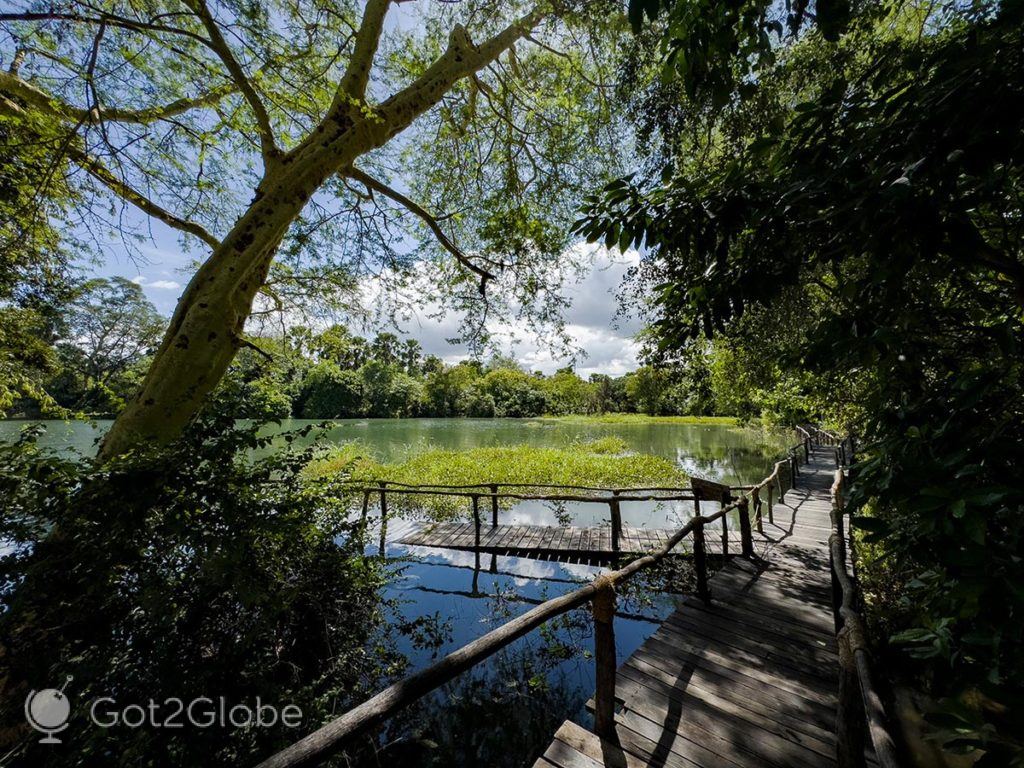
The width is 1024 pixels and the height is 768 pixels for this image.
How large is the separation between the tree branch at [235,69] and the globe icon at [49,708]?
168 inches

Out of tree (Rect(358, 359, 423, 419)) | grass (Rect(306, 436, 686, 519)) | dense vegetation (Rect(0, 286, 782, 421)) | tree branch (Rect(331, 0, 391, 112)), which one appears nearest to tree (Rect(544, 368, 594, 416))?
tree (Rect(358, 359, 423, 419))

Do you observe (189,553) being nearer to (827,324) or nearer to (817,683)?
(827,324)

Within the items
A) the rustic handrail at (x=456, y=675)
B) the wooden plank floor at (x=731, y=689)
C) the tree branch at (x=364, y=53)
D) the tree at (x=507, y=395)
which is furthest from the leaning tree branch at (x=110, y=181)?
the tree at (x=507, y=395)

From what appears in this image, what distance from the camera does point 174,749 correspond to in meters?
2.03

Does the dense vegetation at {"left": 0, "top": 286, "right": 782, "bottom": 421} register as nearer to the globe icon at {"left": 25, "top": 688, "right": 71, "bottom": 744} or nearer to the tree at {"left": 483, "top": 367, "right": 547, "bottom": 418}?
the globe icon at {"left": 25, "top": 688, "right": 71, "bottom": 744}

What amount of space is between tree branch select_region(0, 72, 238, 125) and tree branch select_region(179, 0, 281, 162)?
0.40 m

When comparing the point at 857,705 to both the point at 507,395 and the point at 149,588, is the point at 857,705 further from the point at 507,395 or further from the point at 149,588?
the point at 507,395

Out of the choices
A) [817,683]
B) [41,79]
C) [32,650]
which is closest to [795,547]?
[817,683]

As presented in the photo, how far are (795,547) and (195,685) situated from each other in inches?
294

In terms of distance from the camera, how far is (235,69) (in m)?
3.29

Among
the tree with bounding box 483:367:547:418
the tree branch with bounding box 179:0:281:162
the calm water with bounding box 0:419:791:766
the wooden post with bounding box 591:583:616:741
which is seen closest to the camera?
the wooden post with bounding box 591:583:616:741

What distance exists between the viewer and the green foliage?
197 centimetres

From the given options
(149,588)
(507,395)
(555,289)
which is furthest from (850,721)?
(507,395)

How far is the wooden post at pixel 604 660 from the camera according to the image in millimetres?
2133
